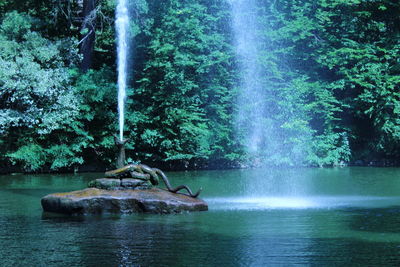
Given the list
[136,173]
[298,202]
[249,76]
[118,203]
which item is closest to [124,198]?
[118,203]

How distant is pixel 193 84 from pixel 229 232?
68.8 feet

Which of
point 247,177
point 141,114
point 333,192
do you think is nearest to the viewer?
point 333,192

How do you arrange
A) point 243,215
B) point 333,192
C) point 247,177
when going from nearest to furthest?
point 243,215
point 333,192
point 247,177

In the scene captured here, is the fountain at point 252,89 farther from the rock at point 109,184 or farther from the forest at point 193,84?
the rock at point 109,184

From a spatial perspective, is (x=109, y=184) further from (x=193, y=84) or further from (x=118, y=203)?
(x=193, y=84)

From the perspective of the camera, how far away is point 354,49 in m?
37.8

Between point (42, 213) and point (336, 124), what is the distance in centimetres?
2375

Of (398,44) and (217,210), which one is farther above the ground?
(398,44)

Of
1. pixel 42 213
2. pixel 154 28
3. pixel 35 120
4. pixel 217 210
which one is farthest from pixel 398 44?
pixel 42 213

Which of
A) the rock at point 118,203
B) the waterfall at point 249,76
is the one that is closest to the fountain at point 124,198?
the rock at point 118,203

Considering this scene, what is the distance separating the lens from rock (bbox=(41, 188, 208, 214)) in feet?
57.3

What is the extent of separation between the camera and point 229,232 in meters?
14.8

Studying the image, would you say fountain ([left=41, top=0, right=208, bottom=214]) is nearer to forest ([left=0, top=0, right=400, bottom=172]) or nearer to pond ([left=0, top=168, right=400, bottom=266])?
pond ([left=0, top=168, right=400, bottom=266])

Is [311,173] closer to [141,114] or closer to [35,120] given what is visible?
[141,114]
